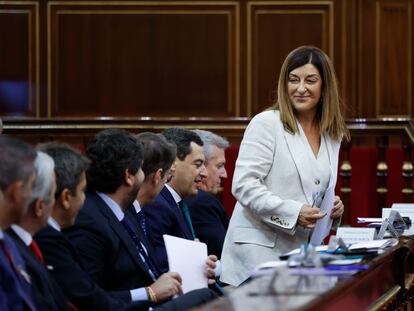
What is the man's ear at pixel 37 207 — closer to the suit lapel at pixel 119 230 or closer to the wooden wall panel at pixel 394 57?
the suit lapel at pixel 119 230

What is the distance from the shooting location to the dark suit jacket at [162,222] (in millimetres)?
4770

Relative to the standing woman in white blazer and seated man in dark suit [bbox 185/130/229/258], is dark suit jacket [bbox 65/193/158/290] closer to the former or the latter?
the standing woman in white blazer

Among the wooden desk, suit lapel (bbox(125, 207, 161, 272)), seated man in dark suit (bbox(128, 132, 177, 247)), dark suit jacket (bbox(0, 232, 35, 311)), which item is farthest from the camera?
seated man in dark suit (bbox(128, 132, 177, 247))

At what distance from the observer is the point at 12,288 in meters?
2.96

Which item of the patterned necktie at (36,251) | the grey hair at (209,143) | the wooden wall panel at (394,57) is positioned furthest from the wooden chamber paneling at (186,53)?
the patterned necktie at (36,251)

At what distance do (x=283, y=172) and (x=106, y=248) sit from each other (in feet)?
3.67

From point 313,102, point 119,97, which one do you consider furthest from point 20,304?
point 119,97

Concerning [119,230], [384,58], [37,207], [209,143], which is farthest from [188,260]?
[384,58]

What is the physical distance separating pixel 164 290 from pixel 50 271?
632 millimetres

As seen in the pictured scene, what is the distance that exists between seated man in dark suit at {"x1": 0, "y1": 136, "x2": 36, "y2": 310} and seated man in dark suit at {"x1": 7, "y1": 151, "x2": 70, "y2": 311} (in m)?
0.11

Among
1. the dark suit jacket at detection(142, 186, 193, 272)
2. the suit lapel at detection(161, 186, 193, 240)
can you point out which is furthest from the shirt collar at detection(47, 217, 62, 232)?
the suit lapel at detection(161, 186, 193, 240)

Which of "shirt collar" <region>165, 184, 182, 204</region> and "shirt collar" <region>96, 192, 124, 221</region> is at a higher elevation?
"shirt collar" <region>96, 192, 124, 221</region>

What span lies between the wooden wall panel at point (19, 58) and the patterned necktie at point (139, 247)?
5.06 metres

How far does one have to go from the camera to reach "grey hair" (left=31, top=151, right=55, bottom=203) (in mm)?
3158
